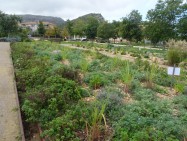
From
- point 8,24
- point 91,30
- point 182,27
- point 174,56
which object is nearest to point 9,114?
point 174,56

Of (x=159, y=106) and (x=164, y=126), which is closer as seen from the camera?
(x=164, y=126)

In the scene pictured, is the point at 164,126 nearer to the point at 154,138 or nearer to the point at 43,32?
the point at 154,138

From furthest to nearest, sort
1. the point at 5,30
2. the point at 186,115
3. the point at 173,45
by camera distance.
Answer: the point at 5,30 → the point at 173,45 → the point at 186,115

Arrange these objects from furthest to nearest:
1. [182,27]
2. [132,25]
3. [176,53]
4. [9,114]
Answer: [132,25] < [182,27] < [176,53] < [9,114]

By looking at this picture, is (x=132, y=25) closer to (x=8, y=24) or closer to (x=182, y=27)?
(x=182, y=27)

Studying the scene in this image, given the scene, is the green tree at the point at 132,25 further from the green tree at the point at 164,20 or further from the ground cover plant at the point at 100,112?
the ground cover plant at the point at 100,112

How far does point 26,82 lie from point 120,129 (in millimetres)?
3089

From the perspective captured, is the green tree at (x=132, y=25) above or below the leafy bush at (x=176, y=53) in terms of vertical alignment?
above

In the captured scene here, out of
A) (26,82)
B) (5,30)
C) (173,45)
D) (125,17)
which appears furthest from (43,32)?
A: (26,82)

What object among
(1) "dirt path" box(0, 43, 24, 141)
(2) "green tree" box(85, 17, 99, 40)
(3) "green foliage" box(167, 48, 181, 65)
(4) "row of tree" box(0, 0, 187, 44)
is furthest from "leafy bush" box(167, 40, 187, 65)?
(2) "green tree" box(85, 17, 99, 40)

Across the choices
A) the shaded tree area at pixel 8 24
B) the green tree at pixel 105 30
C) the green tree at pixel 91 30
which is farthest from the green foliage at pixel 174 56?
the green tree at pixel 91 30

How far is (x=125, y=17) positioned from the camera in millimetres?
34406

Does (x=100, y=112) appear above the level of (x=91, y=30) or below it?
below

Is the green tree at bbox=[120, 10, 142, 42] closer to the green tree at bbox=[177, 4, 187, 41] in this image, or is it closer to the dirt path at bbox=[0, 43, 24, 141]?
the green tree at bbox=[177, 4, 187, 41]
